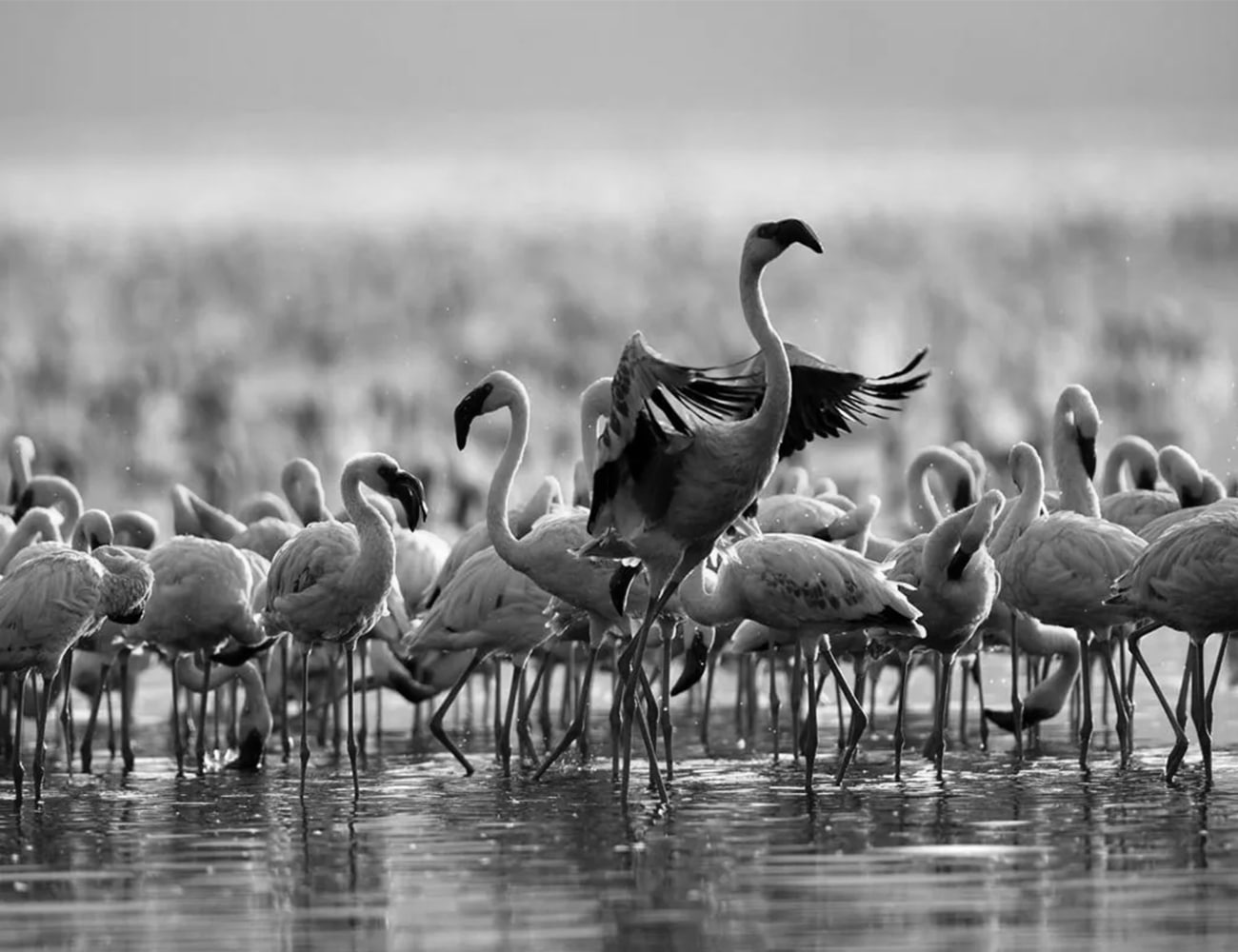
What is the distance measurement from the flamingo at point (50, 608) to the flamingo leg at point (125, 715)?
4.13ft

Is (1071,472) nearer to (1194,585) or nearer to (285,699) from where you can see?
(1194,585)

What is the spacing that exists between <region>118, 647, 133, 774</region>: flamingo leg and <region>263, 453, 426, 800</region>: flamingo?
115 cm

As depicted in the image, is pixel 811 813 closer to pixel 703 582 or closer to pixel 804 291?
pixel 703 582

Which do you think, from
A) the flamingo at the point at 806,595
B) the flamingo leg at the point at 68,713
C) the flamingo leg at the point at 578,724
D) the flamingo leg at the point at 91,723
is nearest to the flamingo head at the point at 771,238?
the flamingo at the point at 806,595

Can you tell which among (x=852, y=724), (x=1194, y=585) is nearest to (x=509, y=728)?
(x=852, y=724)

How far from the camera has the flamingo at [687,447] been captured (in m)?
9.71

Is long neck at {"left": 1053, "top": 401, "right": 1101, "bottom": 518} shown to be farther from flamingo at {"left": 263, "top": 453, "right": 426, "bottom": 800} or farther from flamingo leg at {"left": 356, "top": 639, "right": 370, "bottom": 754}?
flamingo leg at {"left": 356, "top": 639, "right": 370, "bottom": 754}

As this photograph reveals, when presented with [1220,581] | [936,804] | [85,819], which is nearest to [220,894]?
[85,819]

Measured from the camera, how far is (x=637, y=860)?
27.3 ft

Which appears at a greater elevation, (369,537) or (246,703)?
(369,537)

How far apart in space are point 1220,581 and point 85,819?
15.0 feet

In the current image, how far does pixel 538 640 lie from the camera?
38.5ft

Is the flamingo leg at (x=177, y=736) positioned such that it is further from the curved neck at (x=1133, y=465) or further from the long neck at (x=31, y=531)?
the curved neck at (x=1133, y=465)

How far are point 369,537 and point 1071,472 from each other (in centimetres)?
381
